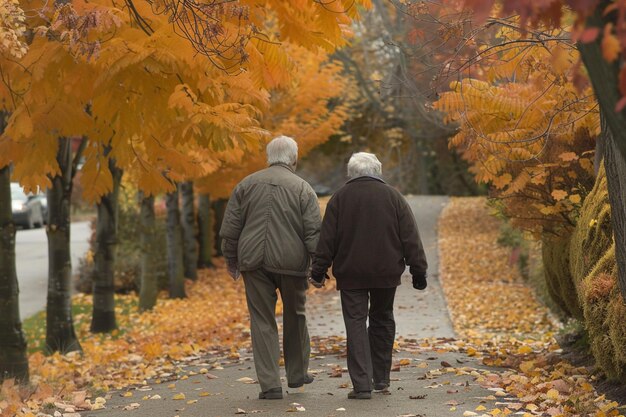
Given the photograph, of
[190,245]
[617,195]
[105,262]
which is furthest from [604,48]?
[190,245]

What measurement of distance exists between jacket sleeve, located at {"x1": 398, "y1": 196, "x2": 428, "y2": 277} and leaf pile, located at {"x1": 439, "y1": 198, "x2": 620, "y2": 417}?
3.61 feet

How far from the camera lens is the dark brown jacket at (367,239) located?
756 centimetres

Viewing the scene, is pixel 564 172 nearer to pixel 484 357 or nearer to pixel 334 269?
pixel 484 357

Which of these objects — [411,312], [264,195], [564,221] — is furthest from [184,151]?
[411,312]

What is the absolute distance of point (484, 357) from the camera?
9727 millimetres

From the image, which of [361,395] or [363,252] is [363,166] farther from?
[361,395]

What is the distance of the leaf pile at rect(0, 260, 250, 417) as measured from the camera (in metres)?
8.52

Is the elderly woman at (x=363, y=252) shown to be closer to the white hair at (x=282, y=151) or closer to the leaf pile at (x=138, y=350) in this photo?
the white hair at (x=282, y=151)

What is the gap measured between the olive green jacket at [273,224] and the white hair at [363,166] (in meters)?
0.36

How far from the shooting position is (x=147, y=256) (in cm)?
1858

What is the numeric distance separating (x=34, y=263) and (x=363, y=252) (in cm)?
2065

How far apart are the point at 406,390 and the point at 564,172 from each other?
3765 mm

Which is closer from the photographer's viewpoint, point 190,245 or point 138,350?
point 138,350

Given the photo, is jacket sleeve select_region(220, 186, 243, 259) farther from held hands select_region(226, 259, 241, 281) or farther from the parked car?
the parked car
